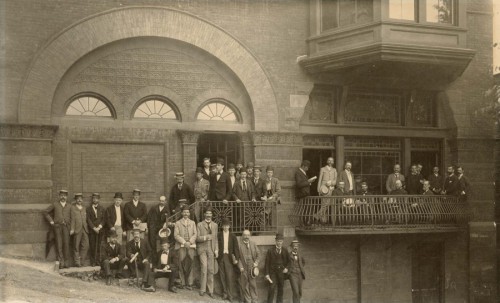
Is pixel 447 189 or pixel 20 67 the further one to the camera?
pixel 447 189

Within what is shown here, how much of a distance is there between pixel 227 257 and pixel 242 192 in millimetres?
1660

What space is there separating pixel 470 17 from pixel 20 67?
41.3ft

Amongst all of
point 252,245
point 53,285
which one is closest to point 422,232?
point 252,245

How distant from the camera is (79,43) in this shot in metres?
15.8

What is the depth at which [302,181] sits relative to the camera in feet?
56.0

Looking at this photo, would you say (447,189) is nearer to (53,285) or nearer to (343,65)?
(343,65)

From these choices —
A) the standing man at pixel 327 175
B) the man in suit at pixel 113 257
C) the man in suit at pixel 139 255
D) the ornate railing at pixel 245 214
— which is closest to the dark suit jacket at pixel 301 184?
the standing man at pixel 327 175

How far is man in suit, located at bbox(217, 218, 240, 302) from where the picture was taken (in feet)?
49.7

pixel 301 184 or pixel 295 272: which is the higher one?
pixel 301 184

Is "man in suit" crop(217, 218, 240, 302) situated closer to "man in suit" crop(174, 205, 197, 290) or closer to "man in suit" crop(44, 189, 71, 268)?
"man in suit" crop(174, 205, 197, 290)

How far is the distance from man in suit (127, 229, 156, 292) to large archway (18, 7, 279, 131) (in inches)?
146

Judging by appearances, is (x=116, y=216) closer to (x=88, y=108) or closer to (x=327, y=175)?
(x=88, y=108)

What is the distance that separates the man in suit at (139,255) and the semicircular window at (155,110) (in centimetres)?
364

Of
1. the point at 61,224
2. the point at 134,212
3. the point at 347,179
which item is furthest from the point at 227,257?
the point at 347,179
